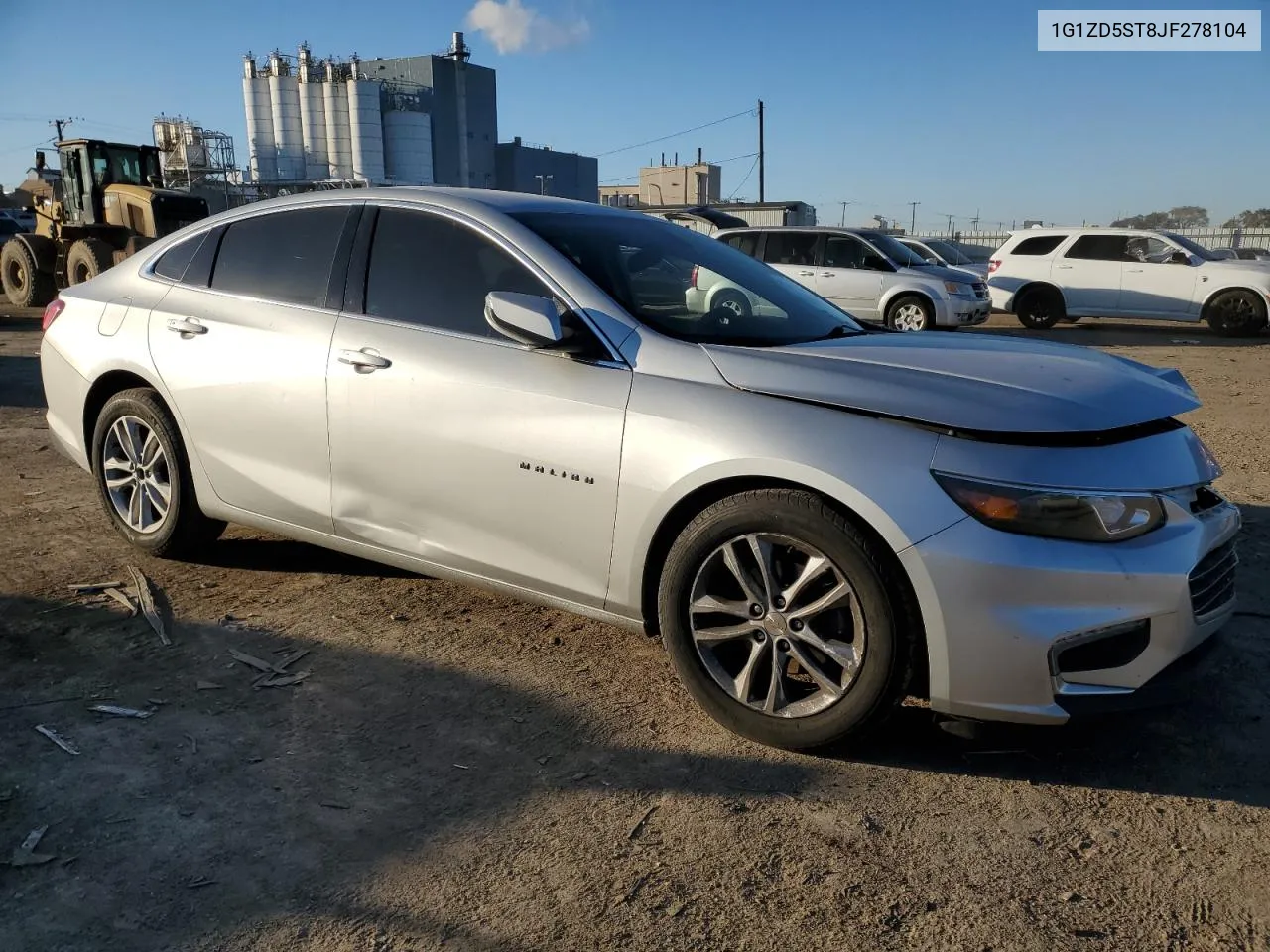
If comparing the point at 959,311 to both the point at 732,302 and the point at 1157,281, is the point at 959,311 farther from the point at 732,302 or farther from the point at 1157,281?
the point at 732,302

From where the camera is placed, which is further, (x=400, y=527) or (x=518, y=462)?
(x=400, y=527)

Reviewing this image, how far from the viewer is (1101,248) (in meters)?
16.6

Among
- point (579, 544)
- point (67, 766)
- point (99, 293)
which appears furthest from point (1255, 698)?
point (99, 293)

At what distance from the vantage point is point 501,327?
127 inches

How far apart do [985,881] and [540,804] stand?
1142 millimetres

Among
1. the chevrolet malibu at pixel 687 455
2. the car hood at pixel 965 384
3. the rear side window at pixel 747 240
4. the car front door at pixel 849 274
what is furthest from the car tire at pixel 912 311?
the car hood at pixel 965 384

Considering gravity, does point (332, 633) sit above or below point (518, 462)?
below

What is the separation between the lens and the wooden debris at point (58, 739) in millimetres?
2893

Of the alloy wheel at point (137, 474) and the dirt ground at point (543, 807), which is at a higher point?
the alloy wheel at point (137, 474)

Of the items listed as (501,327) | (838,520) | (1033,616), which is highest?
(501,327)

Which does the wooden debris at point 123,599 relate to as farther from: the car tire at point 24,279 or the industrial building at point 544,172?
the industrial building at point 544,172

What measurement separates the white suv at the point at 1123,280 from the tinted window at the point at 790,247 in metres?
4.44

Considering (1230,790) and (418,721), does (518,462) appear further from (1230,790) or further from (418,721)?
(1230,790)

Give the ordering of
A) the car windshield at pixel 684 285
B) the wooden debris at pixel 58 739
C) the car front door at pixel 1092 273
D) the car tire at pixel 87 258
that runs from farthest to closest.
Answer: the car tire at pixel 87 258
the car front door at pixel 1092 273
the car windshield at pixel 684 285
the wooden debris at pixel 58 739
